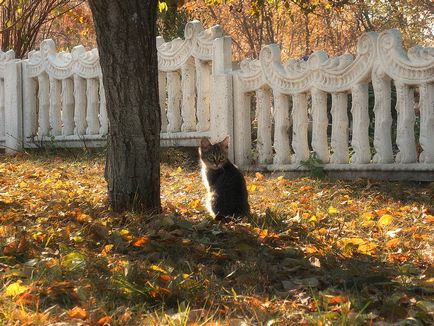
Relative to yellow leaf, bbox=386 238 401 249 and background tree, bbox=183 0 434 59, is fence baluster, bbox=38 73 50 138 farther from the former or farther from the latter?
yellow leaf, bbox=386 238 401 249

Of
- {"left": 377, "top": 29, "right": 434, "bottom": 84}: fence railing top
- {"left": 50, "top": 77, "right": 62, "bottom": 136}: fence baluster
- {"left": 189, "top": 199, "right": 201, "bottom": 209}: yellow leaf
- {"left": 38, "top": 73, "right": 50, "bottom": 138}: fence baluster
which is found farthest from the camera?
{"left": 38, "top": 73, "right": 50, "bottom": 138}: fence baluster

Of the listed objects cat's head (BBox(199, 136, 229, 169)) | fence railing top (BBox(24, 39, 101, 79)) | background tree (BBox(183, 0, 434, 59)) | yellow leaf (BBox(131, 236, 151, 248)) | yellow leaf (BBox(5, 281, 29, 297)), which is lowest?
yellow leaf (BBox(5, 281, 29, 297))

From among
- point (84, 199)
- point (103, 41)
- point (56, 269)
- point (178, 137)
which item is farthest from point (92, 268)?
point (178, 137)

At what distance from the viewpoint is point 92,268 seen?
3943mm

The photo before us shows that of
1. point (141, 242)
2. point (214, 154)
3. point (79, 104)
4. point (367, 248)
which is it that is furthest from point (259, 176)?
point (79, 104)

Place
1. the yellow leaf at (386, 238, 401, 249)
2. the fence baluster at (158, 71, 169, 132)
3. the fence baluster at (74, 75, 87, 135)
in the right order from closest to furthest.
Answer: the yellow leaf at (386, 238, 401, 249) < the fence baluster at (158, 71, 169, 132) < the fence baluster at (74, 75, 87, 135)

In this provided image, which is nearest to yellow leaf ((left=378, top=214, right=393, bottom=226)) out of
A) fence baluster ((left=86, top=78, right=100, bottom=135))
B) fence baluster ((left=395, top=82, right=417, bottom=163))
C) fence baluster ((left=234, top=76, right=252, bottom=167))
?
fence baluster ((left=395, top=82, right=417, bottom=163))

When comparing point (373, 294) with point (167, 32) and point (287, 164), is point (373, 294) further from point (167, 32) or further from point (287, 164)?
point (167, 32)

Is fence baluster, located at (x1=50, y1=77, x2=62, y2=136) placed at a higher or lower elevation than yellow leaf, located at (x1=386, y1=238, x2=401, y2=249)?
higher

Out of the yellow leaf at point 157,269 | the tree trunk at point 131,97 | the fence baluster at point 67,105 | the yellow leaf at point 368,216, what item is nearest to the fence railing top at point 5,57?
the fence baluster at point 67,105

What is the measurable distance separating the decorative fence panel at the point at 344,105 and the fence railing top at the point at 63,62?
304 cm

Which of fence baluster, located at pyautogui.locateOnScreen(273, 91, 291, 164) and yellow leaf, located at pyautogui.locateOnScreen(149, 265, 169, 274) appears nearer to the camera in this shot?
yellow leaf, located at pyautogui.locateOnScreen(149, 265, 169, 274)

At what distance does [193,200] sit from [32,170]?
344 centimetres

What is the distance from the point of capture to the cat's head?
6167 millimetres
